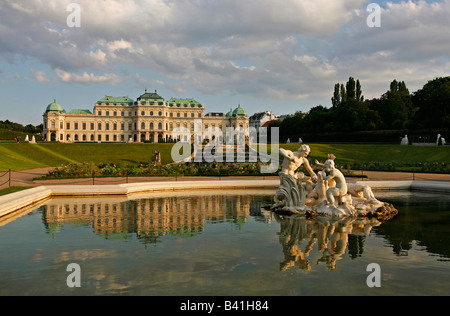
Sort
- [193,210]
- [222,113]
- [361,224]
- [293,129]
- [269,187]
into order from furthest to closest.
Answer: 1. [222,113]
2. [293,129]
3. [269,187]
4. [193,210]
5. [361,224]

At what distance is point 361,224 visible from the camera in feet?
34.1

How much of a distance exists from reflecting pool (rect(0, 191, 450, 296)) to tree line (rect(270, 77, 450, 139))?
46.2 metres

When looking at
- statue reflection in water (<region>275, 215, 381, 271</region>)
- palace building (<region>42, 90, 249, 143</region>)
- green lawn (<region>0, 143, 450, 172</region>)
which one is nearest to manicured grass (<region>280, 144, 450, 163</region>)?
green lawn (<region>0, 143, 450, 172</region>)

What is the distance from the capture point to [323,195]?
38.5ft

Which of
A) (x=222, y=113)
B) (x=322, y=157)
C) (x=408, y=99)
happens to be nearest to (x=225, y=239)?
(x=322, y=157)

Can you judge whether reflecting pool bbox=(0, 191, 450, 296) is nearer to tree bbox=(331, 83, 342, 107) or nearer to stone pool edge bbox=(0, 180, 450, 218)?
stone pool edge bbox=(0, 180, 450, 218)

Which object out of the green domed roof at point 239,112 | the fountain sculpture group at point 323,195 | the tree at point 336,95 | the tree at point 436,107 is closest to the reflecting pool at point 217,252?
the fountain sculpture group at point 323,195

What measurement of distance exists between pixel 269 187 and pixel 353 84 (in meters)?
71.3

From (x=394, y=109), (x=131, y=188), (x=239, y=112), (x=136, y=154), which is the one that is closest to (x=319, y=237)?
(x=131, y=188)

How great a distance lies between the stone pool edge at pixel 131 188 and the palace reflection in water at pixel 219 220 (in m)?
0.80

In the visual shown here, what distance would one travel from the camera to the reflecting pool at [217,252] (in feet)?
19.2

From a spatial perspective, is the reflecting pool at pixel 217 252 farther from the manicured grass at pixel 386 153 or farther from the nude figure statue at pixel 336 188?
the manicured grass at pixel 386 153
